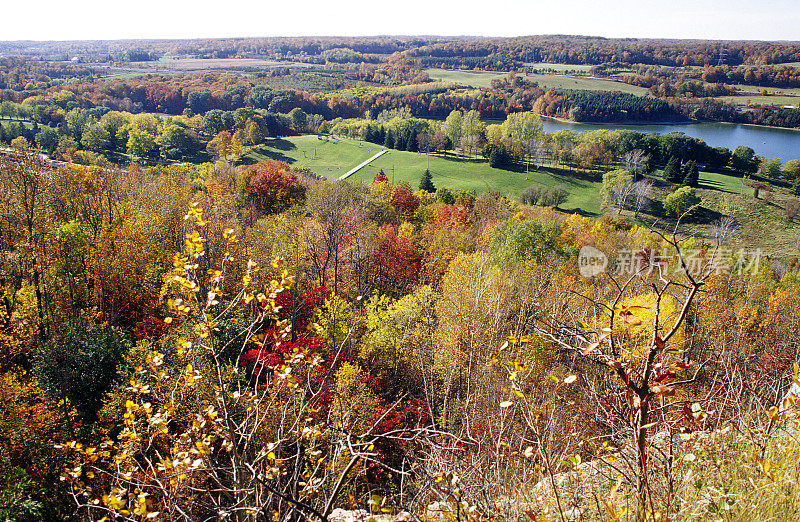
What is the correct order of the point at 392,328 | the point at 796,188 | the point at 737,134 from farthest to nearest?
1. the point at 737,134
2. the point at 796,188
3. the point at 392,328

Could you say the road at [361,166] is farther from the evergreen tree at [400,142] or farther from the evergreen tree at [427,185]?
the evergreen tree at [427,185]

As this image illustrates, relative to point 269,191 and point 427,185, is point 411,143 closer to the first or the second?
point 427,185

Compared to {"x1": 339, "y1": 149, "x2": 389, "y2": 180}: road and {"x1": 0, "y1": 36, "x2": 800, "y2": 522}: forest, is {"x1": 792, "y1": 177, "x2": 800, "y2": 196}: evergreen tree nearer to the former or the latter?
{"x1": 0, "y1": 36, "x2": 800, "y2": 522}: forest

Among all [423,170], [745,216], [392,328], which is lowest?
[745,216]

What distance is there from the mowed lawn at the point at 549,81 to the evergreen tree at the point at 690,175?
76100mm

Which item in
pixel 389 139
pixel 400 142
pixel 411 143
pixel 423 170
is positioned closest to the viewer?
pixel 423 170

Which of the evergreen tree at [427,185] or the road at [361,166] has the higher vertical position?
the road at [361,166]

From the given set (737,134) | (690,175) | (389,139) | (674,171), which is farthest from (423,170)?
(737,134)

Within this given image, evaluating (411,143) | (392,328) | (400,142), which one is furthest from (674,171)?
(392,328)

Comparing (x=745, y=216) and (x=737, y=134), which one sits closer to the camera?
(x=745, y=216)

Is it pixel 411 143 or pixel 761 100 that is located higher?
pixel 761 100

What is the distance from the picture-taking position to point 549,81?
162 m

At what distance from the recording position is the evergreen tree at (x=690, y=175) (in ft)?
228

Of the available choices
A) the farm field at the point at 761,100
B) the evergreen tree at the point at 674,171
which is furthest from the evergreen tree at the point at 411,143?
the farm field at the point at 761,100
